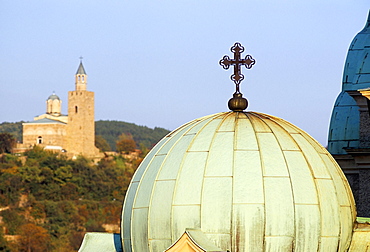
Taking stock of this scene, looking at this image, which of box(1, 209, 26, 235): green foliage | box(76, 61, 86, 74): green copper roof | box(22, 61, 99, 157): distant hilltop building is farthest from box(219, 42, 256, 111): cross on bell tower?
box(76, 61, 86, 74): green copper roof

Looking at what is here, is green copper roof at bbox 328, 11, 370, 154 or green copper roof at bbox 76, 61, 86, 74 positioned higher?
green copper roof at bbox 76, 61, 86, 74

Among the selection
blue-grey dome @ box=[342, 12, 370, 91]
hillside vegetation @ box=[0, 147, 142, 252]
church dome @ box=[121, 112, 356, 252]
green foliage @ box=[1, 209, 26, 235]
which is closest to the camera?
church dome @ box=[121, 112, 356, 252]

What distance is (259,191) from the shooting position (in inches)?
448

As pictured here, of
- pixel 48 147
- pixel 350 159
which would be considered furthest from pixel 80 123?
pixel 350 159

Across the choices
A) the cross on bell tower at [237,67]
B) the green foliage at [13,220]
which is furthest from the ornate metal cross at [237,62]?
the green foliage at [13,220]

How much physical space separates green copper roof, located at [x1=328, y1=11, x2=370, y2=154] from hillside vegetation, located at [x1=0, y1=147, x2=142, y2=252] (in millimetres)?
104861

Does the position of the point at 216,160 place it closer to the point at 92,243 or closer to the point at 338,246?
the point at 338,246

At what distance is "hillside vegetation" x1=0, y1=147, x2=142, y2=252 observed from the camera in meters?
132

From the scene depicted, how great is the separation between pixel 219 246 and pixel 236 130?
142 centimetres

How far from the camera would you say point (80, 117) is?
19275cm

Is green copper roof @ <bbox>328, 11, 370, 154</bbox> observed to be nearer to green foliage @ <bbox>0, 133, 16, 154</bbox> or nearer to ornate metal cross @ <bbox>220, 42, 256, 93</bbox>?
ornate metal cross @ <bbox>220, 42, 256, 93</bbox>

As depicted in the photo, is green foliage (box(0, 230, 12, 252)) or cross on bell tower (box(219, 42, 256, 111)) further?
green foliage (box(0, 230, 12, 252))

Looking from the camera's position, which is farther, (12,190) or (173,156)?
(12,190)

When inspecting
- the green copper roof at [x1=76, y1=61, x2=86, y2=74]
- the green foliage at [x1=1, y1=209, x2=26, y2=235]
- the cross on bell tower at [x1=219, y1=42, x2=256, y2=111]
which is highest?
the green copper roof at [x1=76, y1=61, x2=86, y2=74]
